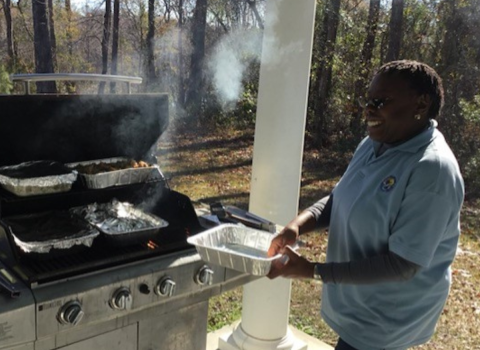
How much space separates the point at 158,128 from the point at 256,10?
434 inches

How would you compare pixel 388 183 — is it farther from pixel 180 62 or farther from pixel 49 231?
pixel 180 62

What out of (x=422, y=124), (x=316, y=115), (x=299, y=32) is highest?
(x=299, y=32)

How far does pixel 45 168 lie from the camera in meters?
2.07

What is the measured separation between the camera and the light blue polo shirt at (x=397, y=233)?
144cm

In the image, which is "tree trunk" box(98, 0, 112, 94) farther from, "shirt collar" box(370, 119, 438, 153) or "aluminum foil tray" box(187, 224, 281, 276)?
"shirt collar" box(370, 119, 438, 153)

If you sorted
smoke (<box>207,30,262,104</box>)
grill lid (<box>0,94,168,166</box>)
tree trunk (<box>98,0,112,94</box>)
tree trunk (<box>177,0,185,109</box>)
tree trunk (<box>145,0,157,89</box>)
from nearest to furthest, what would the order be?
grill lid (<box>0,94,168,166</box>) → smoke (<box>207,30,262,104</box>) → tree trunk (<box>177,0,185,109</box>) → tree trunk (<box>98,0,112,94</box>) → tree trunk (<box>145,0,157,89</box>)

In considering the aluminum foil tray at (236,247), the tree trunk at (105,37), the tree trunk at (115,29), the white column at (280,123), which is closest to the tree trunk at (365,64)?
the tree trunk at (115,29)

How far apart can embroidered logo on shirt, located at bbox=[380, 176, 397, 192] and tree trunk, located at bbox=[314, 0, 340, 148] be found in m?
9.14

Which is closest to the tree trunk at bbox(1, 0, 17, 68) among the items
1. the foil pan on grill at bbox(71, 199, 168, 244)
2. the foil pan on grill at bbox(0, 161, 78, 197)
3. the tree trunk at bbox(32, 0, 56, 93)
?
the tree trunk at bbox(32, 0, 56, 93)

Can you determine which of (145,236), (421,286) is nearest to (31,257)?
(145,236)

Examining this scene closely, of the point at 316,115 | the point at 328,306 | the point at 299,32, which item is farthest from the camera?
the point at 316,115

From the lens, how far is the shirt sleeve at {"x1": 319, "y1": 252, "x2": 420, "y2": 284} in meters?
1.48

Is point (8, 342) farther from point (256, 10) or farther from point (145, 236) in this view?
point (256, 10)

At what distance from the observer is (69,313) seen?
1475 mm
